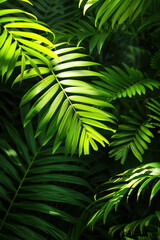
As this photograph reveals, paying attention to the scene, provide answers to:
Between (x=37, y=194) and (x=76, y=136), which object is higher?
(x=76, y=136)

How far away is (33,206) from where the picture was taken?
1027 millimetres

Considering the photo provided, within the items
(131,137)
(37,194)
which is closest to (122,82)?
(131,137)

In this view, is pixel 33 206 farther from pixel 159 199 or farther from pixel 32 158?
pixel 159 199

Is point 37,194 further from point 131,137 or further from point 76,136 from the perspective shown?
point 131,137

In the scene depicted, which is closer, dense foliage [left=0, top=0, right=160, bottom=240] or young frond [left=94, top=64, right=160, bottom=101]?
dense foliage [left=0, top=0, right=160, bottom=240]

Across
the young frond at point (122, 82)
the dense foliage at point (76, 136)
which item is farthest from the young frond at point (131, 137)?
Answer: the young frond at point (122, 82)

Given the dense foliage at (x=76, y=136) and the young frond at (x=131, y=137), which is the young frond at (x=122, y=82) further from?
the young frond at (x=131, y=137)

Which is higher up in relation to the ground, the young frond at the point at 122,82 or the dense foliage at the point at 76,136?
the young frond at the point at 122,82

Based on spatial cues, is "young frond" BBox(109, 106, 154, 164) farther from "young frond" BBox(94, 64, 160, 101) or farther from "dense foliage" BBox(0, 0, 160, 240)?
"young frond" BBox(94, 64, 160, 101)

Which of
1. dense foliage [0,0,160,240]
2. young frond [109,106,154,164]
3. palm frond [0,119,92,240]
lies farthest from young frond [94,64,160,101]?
palm frond [0,119,92,240]

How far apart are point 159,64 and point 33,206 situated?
0.86 m

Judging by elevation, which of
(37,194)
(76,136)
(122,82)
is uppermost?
(122,82)

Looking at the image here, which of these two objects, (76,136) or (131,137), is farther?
(131,137)

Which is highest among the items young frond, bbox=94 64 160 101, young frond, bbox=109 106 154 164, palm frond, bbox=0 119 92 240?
young frond, bbox=94 64 160 101
